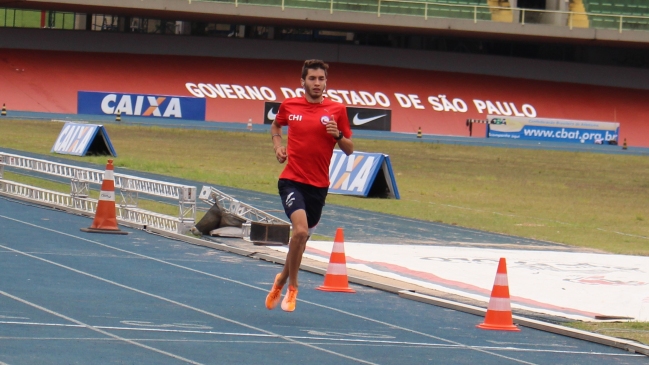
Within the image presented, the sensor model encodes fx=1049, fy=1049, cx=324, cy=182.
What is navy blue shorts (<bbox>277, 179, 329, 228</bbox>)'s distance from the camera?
884 cm

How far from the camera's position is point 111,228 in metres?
14.9

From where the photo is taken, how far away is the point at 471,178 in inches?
1254

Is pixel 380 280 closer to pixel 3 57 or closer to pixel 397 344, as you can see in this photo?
pixel 397 344

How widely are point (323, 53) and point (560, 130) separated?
14.9 m

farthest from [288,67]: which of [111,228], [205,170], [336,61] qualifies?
[111,228]

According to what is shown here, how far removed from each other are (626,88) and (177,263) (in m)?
55.8

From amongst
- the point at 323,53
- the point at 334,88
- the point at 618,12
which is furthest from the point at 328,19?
the point at 618,12

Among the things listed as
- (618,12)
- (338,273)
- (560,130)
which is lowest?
(338,273)

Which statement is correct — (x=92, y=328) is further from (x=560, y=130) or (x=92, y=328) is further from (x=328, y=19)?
(x=328, y=19)

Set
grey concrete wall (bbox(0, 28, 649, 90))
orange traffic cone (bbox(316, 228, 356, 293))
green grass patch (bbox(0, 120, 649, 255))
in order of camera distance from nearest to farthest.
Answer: orange traffic cone (bbox(316, 228, 356, 293)) → green grass patch (bbox(0, 120, 649, 255)) → grey concrete wall (bbox(0, 28, 649, 90))

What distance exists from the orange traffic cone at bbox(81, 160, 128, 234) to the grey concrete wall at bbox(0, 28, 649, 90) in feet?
155

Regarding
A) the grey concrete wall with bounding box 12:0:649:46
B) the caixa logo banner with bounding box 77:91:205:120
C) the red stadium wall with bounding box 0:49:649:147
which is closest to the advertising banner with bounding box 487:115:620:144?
the red stadium wall with bounding box 0:49:649:147

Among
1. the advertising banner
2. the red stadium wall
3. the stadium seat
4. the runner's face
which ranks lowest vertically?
the runner's face

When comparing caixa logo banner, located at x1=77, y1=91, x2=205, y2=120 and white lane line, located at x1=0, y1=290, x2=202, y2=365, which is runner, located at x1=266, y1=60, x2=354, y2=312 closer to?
white lane line, located at x1=0, y1=290, x2=202, y2=365
